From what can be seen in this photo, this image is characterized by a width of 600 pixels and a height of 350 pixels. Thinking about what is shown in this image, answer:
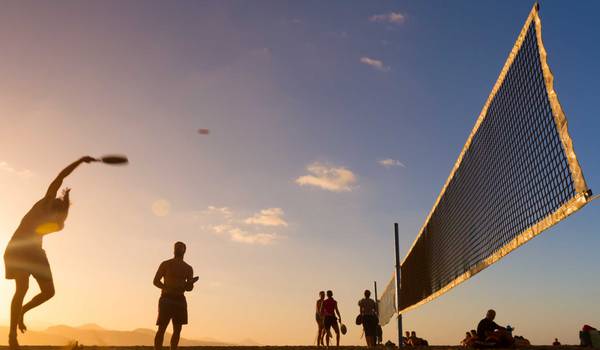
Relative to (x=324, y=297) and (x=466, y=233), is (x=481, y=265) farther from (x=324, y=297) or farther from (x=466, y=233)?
(x=324, y=297)

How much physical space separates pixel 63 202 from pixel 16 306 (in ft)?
4.91

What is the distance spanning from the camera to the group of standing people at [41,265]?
795 cm

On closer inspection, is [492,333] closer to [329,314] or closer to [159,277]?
[329,314]

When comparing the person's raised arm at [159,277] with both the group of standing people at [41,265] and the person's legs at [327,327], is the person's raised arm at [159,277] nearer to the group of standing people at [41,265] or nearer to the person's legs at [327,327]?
the group of standing people at [41,265]

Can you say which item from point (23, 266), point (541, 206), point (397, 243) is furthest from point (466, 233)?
point (23, 266)

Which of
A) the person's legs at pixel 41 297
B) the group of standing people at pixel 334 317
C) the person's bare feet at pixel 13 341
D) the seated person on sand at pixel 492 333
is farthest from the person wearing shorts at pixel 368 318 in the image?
the person's bare feet at pixel 13 341

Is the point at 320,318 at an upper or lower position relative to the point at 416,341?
upper

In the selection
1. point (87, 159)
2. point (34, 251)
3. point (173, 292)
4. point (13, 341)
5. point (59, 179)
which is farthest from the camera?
point (173, 292)

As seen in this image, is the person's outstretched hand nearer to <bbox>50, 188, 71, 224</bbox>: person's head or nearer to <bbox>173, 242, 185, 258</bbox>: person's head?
<bbox>50, 188, 71, 224</bbox>: person's head

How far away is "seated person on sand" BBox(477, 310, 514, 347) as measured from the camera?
40.7 feet

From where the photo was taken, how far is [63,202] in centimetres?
838

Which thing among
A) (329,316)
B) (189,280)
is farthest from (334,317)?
(189,280)

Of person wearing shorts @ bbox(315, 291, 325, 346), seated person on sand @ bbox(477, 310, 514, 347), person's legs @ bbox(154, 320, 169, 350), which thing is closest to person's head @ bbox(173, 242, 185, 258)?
person's legs @ bbox(154, 320, 169, 350)

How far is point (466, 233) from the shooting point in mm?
11781
